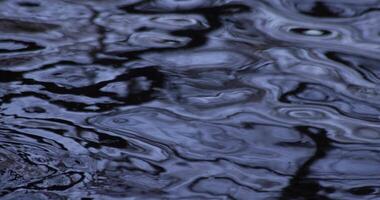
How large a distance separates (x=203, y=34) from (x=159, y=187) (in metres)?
1.48

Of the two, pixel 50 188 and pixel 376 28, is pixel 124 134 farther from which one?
pixel 376 28

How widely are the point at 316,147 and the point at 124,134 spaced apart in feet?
2.54

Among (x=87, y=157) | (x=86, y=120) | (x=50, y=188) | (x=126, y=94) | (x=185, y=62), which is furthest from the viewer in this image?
(x=185, y=62)

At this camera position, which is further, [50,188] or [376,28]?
[376,28]

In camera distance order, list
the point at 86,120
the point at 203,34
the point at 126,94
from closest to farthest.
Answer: the point at 86,120, the point at 126,94, the point at 203,34

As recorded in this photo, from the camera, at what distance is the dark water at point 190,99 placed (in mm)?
2865

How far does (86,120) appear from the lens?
327cm

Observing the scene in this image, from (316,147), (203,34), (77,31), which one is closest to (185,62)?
(203,34)

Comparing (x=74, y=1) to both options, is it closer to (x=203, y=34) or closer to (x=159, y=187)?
(x=203, y=34)

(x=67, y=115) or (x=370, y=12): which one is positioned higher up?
(x=370, y=12)

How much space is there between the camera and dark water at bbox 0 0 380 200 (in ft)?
9.40

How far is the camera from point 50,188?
9.09ft

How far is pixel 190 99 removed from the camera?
3502mm

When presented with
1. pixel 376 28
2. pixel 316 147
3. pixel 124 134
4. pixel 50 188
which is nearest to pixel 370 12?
pixel 376 28
